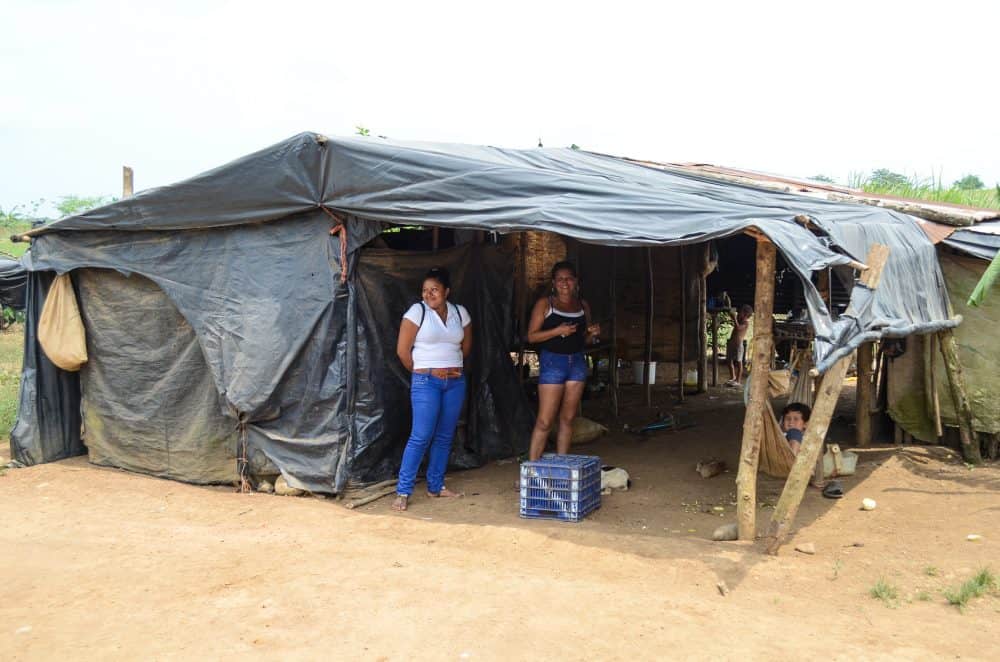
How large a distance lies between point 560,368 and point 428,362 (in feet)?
3.65

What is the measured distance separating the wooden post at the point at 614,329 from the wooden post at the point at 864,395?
102 inches

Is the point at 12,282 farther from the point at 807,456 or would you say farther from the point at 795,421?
the point at 807,456

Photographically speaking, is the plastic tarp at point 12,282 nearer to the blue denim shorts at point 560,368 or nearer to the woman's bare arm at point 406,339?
the woman's bare arm at point 406,339

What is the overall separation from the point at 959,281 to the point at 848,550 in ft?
12.2

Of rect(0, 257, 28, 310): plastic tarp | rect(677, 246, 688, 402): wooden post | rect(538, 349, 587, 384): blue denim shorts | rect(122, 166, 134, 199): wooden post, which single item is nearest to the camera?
rect(538, 349, 587, 384): blue denim shorts

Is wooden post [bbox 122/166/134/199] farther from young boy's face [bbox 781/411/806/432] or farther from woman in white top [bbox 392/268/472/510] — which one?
young boy's face [bbox 781/411/806/432]

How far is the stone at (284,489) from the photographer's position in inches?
265

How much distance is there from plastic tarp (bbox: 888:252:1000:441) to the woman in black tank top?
10.7 feet

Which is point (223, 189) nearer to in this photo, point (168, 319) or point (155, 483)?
point (168, 319)

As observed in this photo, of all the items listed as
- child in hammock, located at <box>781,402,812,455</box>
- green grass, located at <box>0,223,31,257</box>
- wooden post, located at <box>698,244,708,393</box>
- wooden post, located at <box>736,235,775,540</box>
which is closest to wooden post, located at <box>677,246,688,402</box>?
wooden post, located at <box>698,244,708,393</box>

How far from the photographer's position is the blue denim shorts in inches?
267

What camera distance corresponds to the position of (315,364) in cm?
655

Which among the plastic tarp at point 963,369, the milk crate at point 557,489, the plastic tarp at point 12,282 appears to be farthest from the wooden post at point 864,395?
the plastic tarp at point 12,282

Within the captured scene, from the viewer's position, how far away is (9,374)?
14.2 metres
